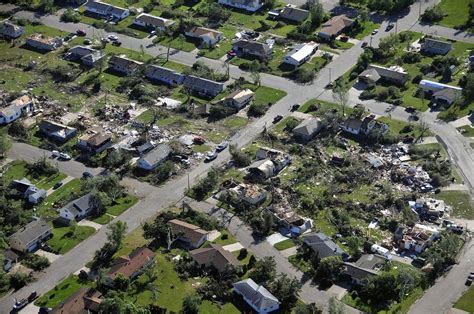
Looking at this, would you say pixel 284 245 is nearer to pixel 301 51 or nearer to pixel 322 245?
pixel 322 245

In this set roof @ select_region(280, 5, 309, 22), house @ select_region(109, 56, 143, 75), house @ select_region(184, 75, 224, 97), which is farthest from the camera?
roof @ select_region(280, 5, 309, 22)

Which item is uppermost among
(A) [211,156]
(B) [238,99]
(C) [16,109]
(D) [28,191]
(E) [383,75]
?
(E) [383,75]

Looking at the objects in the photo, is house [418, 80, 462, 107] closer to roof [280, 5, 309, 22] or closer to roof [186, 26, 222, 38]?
roof [280, 5, 309, 22]

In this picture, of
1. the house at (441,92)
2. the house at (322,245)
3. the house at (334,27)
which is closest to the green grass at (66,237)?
the house at (322,245)

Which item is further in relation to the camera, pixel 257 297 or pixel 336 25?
pixel 336 25

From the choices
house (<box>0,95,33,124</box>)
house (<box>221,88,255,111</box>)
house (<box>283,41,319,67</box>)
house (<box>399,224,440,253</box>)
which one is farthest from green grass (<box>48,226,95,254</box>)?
house (<box>283,41,319,67</box>)

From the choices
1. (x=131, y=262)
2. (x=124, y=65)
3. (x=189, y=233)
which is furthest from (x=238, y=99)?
(x=131, y=262)

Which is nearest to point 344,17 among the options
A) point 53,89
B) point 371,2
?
point 371,2
